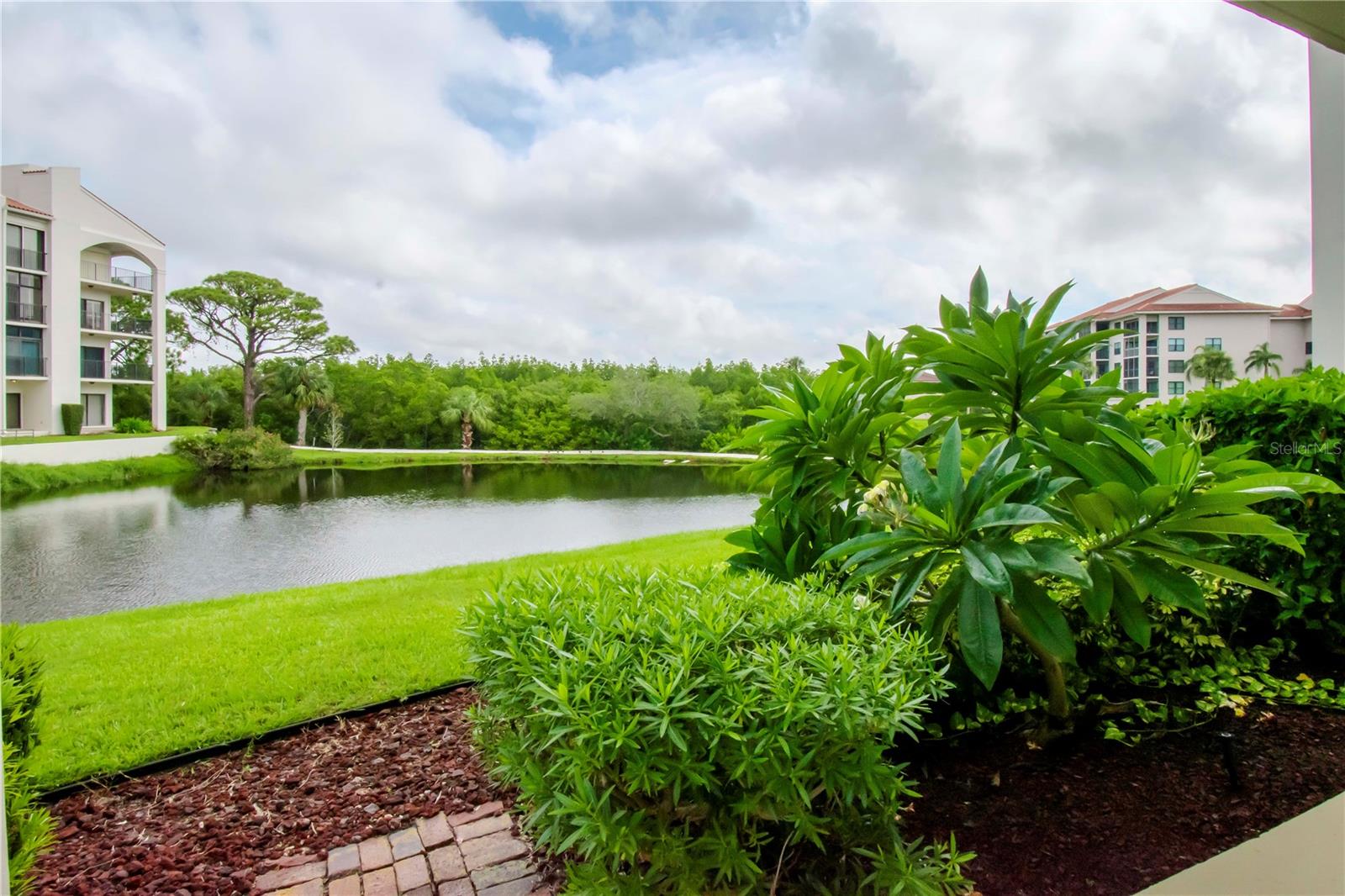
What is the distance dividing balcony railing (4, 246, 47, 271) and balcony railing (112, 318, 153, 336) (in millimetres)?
2636

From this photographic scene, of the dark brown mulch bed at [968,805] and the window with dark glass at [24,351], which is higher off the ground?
the window with dark glass at [24,351]

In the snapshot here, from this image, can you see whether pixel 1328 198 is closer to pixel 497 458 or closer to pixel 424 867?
pixel 424 867

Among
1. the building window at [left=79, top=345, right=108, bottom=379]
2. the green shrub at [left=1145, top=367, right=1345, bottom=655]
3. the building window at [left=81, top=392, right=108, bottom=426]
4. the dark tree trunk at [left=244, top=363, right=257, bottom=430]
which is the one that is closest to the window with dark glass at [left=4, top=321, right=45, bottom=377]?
the building window at [left=79, top=345, right=108, bottom=379]

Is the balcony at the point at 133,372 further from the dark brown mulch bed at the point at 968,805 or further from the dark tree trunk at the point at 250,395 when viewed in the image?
the dark brown mulch bed at the point at 968,805

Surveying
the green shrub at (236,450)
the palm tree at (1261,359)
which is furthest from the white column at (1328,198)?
the green shrub at (236,450)

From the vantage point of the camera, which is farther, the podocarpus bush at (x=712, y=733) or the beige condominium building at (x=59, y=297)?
the beige condominium building at (x=59, y=297)

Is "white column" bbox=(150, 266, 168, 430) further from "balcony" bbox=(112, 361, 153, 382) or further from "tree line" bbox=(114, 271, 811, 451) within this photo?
"tree line" bbox=(114, 271, 811, 451)

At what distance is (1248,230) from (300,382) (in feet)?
45.7

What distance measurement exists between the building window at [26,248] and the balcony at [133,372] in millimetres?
2180

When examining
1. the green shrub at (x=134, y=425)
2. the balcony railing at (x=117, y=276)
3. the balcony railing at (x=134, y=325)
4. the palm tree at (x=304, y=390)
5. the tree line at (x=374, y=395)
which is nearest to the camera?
the balcony railing at (x=117, y=276)

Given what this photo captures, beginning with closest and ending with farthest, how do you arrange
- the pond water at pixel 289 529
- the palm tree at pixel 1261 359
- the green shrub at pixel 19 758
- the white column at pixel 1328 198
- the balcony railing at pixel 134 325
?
the green shrub at pixel 19 758 → the white column at pixel 1328 198 → the palm tree at pixel 1261 359 → the pond water at pixel 289 529 → the balcony railing at pixel 134 325

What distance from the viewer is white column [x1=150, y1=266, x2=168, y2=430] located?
9.07 meters

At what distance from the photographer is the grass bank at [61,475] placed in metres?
7.28

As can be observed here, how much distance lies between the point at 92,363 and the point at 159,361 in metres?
0.97
